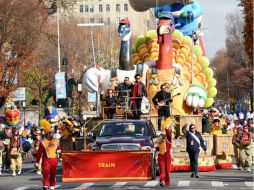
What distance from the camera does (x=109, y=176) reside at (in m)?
24.8

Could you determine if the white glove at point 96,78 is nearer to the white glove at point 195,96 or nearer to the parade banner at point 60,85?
the white glove at point 195,96

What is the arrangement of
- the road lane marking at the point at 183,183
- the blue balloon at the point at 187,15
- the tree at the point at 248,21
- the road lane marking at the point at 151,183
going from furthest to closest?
the blue balloon at the point at 187,15
the tree at the point at 248,21
the road lane marking at the point at 151,183
the road lane marking at the point at 183,183

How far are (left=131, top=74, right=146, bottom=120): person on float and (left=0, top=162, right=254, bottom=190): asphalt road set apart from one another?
3023 mm

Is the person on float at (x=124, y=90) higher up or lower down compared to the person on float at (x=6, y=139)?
higher up

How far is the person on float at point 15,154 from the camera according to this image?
107 ft

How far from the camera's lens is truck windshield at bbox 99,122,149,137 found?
28312mm

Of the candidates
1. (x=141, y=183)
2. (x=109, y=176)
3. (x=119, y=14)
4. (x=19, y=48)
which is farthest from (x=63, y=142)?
(x=119, y=14)

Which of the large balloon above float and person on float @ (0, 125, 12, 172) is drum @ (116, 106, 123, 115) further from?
person on float @ (0, 125, 12, 172)

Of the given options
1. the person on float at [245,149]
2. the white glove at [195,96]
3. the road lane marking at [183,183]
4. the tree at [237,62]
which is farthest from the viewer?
the tree at [237,62]

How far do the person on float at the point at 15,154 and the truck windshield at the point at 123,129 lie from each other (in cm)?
478

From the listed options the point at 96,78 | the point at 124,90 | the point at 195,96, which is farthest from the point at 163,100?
the point at 96,78

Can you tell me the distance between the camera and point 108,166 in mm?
24828

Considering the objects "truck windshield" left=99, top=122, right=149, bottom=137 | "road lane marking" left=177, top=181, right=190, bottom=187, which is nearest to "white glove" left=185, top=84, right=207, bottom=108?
"truck windshield" left=99, top=122, right=149, bottom=137

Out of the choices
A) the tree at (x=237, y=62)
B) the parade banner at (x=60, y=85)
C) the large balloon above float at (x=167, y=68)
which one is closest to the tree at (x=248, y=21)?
the large balloon above float at (x=167, y=68)
